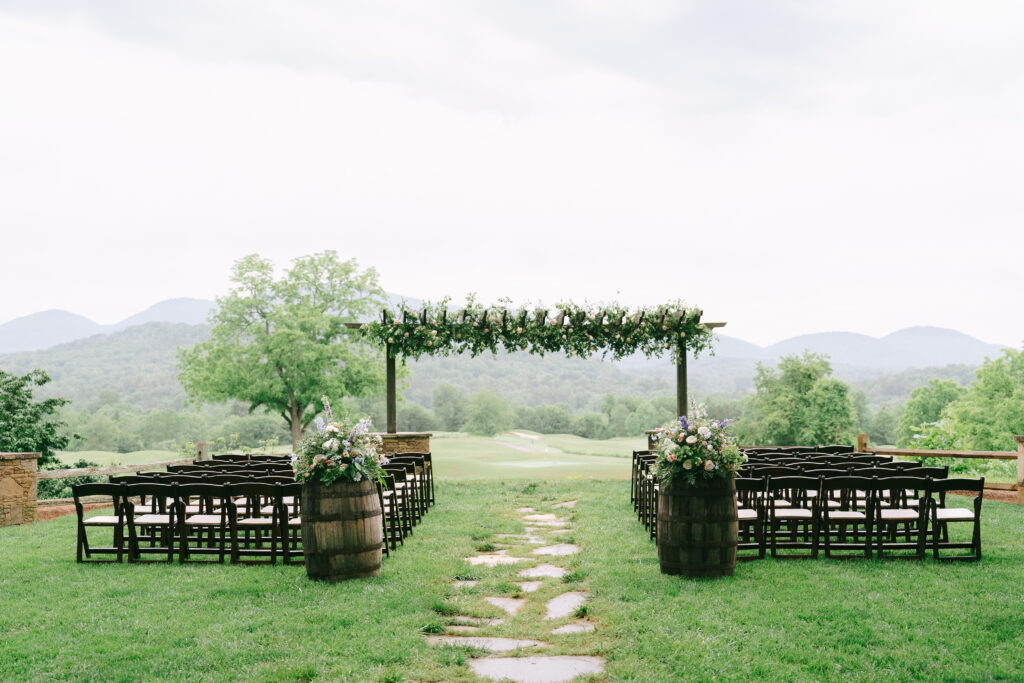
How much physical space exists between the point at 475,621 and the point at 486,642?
0.47m

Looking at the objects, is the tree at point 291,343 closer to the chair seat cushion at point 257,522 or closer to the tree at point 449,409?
the chair seat cushion at point 257,522

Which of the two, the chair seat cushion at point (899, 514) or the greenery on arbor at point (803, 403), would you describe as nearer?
the chair seat cushion at point (899, 514)

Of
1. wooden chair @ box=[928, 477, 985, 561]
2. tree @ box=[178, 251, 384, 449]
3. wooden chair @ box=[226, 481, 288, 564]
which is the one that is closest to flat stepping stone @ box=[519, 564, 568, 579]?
wooden chair @ box=[226, 481, 288, 564]

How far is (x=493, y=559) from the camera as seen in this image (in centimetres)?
722

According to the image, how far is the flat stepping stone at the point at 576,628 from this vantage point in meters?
4.82

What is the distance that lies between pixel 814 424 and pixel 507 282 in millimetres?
49938

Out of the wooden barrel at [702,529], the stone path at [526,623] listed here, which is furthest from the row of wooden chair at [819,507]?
the stone path at [526,623]

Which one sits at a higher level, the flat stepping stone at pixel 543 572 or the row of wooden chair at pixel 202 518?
the row of wooden chair at pixel 202 518

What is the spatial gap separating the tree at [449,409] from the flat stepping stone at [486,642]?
6470 cm

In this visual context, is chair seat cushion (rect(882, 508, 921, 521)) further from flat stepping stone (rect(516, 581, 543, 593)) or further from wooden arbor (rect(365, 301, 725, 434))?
wooden arbor (rect(365, 301, 725, 434))

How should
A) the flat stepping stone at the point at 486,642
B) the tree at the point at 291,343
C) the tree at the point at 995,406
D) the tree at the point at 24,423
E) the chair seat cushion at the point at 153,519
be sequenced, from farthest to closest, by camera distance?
the tree at the point at 995,406 < the tree at the point at 291,343 < the tree at the point at 24,423 < the chair seat cushion at the point at 153,519 < the flat stepping stone at the point at 486,642

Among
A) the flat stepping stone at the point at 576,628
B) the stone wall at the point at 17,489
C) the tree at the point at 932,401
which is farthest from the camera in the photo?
the tree at the point at 932,401

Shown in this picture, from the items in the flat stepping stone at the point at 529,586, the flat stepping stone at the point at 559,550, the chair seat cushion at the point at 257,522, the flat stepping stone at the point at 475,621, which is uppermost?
the chair seat cushion at the point at 257,522

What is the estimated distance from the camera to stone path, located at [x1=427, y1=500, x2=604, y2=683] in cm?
409
